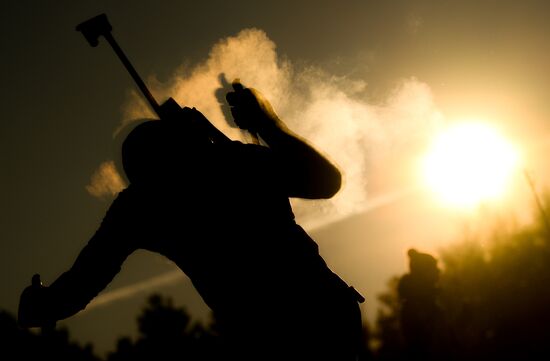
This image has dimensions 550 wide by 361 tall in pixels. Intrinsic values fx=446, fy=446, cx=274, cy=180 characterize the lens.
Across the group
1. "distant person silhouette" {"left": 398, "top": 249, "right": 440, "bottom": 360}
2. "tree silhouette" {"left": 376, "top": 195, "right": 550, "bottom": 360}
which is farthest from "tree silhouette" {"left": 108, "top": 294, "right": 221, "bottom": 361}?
"distant person silhouette" {"left": 398, "top": 249, "right": 440, "bottom": 360}

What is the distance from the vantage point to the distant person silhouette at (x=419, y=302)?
510 centimetres

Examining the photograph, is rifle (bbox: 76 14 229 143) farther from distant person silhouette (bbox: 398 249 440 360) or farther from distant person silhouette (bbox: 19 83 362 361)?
distant person silhouette (bbox: 398 249 440 360)

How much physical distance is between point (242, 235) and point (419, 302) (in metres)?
3.89

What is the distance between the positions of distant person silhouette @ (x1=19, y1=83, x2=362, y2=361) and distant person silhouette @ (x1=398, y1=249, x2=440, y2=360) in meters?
3.37

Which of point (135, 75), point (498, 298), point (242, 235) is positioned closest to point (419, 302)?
point (242, 235)

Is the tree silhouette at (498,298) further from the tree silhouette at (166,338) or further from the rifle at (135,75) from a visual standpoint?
the rifle at (135,75)

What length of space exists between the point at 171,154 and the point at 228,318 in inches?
30.1

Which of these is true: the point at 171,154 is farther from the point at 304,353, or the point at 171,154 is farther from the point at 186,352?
the point at 186,352

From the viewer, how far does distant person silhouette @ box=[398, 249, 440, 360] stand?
5102 mm

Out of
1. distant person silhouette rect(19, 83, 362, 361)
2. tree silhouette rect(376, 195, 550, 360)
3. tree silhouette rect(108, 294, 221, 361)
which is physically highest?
tree silhouette rect(376, 195, 550, 360)

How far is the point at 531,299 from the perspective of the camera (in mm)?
46906

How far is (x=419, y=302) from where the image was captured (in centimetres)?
511

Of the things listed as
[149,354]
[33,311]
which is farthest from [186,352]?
[33,311]

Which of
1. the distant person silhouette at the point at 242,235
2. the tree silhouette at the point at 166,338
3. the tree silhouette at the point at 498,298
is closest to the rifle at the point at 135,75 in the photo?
the distant person silhouette at the point at 242,235
